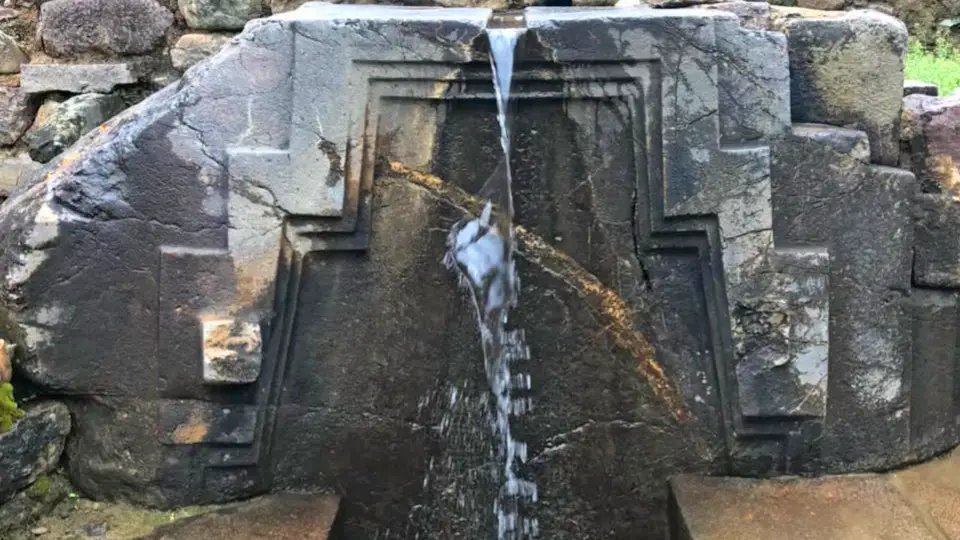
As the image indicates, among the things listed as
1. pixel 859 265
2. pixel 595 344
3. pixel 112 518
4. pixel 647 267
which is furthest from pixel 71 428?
pixel 859 265

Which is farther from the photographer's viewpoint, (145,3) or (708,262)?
(145,3)

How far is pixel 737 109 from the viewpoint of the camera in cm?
235

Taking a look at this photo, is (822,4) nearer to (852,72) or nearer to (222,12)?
(852,72)

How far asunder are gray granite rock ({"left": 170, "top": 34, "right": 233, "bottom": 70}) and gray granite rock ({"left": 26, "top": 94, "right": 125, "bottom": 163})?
1.23ft

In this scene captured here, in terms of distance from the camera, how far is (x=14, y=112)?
402 centimetres

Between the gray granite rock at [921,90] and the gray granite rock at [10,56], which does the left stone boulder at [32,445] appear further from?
the gray granite rock at [921,90]

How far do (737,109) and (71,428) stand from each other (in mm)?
1953

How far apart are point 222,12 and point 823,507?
9.60 feet

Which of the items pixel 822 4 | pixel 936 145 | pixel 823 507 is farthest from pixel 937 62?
pixel 823 507

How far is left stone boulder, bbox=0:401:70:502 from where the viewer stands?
89.6 inches

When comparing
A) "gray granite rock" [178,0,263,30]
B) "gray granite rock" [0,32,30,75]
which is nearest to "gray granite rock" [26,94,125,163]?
"gray granite rock" [0,32,30,75]

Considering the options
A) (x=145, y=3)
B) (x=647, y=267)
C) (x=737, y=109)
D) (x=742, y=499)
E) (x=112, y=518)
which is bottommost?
(x=112, y=518)

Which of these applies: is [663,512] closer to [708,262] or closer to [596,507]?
[596,507]

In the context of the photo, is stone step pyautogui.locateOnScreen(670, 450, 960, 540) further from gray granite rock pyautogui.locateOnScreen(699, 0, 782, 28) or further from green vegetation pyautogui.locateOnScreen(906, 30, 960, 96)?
green vegetation pyautogui.locateOnScreen(906, 30, 960, 96)
